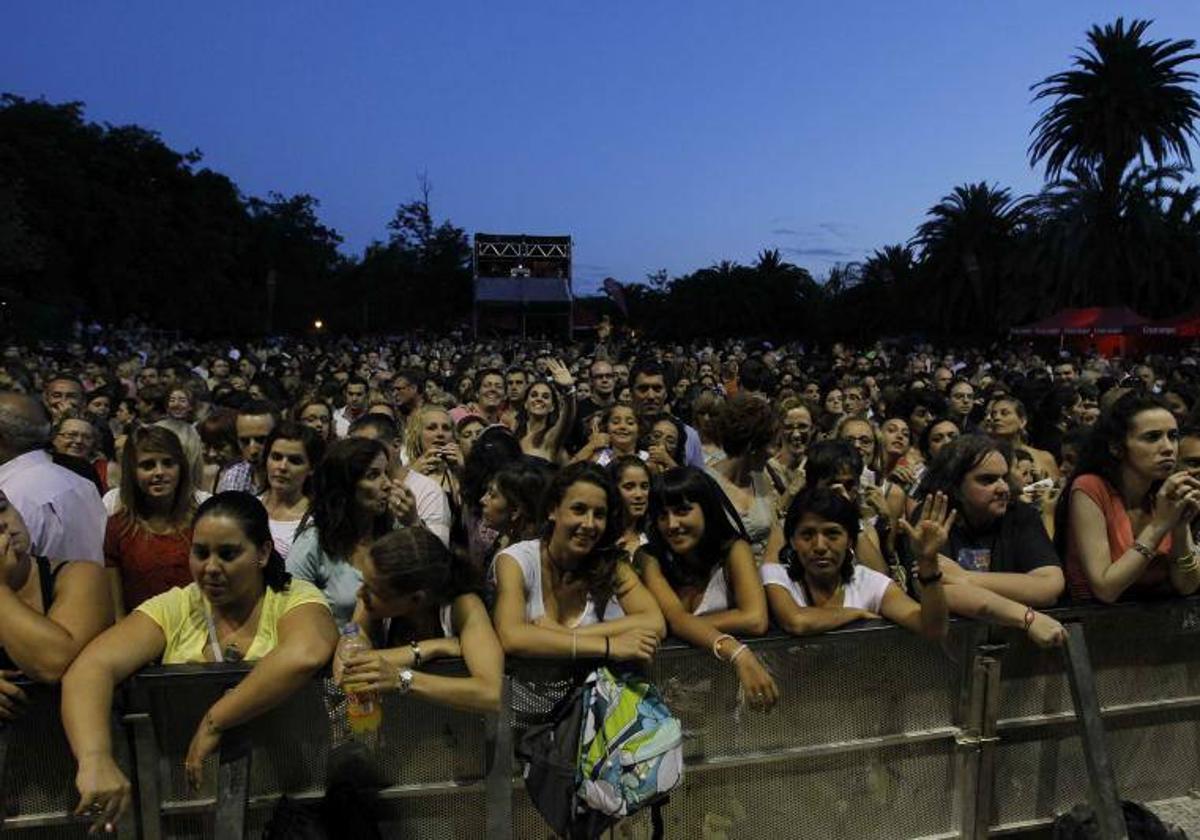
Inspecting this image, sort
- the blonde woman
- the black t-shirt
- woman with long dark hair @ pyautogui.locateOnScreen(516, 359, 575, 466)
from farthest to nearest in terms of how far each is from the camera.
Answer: woman with long dark hair @ pyautogui.locateOnScreen(516, 359, 575, 466) → the blonde woman → the black t-shirt

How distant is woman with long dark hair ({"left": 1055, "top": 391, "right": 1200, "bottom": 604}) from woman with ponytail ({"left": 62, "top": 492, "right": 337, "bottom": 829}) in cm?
274

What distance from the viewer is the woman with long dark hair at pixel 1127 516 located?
3607 millimetres

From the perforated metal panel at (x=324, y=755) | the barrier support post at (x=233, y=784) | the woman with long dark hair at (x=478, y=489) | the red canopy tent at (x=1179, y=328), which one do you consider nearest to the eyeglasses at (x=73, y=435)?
the woman with long dark hair at (x=478, y=489)

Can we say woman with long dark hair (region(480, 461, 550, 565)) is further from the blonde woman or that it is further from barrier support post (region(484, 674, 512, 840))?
barrier support post (region(484, 674, 512, 840))

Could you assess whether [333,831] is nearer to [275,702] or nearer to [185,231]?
[275,702]

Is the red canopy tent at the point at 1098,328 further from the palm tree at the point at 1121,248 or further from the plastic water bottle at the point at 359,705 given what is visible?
the plastic water bottle at the point at 359,705

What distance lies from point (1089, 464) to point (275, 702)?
318cm

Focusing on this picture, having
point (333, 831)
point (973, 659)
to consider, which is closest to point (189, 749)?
point (333, 831)

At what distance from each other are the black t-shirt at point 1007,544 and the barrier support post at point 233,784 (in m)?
2.54

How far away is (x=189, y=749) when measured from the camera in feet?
9.39

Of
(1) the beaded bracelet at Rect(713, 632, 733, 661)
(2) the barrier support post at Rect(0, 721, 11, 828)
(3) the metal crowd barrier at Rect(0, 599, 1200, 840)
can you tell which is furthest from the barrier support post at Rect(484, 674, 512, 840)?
(2) the barrier support post at Rect(0, 721, 11, 828)

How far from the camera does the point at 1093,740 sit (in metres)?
3.46

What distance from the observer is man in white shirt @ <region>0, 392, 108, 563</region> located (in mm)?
4082

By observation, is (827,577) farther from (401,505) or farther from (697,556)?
(401,505)
